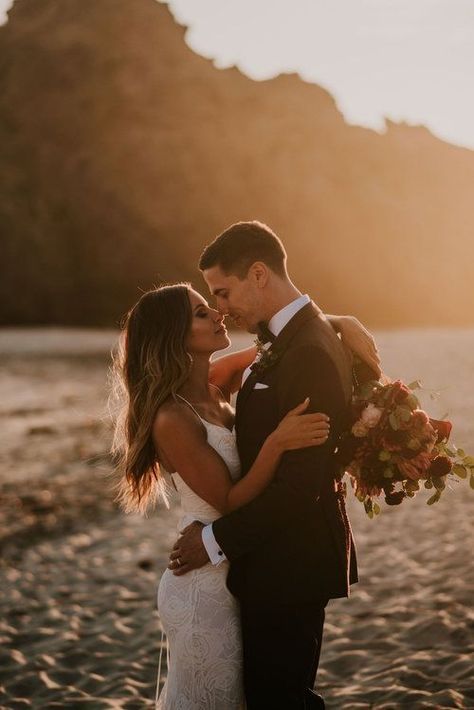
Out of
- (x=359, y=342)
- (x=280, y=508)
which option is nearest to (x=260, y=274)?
(x=359, y=342)

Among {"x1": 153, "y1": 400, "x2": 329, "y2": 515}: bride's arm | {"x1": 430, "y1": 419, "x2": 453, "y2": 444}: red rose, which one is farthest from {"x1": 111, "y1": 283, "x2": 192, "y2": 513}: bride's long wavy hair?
{"x1": 430, "y1": 419, "x2": 453, "y2": 444}: red rose

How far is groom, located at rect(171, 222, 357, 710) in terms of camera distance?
A: 3.95 m

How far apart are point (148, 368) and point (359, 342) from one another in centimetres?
119

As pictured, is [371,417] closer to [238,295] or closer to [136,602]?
[238,295]

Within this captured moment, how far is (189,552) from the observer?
4246 mm

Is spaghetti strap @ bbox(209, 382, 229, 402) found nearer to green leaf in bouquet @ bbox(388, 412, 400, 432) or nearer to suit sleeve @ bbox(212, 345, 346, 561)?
suit sleeve @ bbox(212, 345, 346, 561)

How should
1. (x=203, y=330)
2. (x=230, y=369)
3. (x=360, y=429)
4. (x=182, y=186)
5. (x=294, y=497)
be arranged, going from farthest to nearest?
(x=182, y=186), (x=230, y=369), (x=203, y=330), (x=360, y=429), (x=294, y=497)

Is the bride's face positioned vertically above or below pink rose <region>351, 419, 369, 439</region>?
above

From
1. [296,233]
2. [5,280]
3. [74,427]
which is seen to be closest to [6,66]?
[5,280]

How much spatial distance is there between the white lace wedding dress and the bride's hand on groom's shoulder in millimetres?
880

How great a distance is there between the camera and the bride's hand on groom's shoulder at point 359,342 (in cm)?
462

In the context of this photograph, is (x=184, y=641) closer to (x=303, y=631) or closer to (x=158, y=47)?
(x=303, y=631)

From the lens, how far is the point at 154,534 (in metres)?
13.1

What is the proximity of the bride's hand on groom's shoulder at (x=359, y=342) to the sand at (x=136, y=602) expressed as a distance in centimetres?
79
